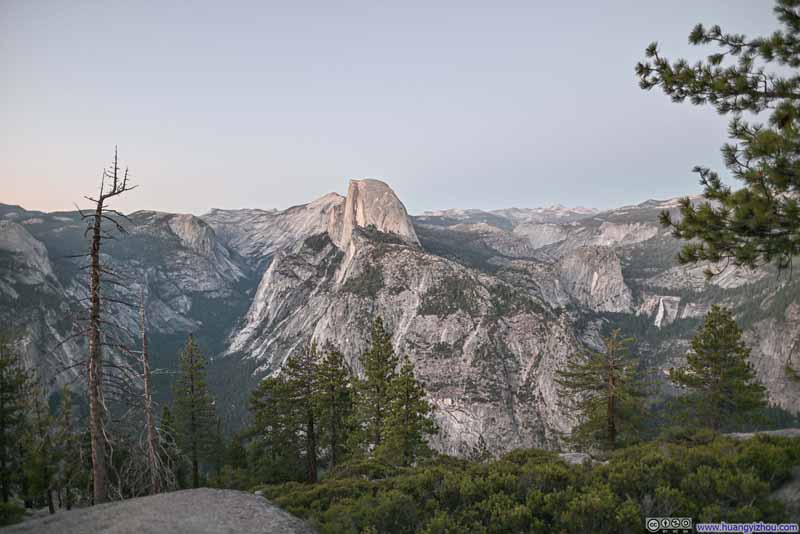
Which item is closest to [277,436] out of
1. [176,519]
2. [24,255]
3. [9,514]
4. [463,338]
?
[9,514]

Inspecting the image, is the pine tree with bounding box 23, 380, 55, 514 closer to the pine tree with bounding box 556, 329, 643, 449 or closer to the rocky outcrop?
the pine tree with bounding box 556, 329, 643, 449

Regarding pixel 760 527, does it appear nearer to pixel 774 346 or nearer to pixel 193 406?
pixel 193 406

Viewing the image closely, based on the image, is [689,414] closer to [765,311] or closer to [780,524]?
[780,524]

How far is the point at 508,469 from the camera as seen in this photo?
33.9 feet

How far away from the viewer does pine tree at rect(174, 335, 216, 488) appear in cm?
3131

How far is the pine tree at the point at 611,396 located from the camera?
22250 millimetres

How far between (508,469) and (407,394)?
13853 millimetres

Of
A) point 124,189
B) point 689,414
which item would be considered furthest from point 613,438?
point 124,189

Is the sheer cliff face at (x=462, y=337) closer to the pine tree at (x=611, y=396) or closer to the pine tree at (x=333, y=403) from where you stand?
the pine tree at (x=333, y=403)

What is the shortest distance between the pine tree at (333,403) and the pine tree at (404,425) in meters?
4.88

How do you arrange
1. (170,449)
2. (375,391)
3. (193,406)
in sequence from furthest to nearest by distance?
(193,406) < (375,391) < (170,449)

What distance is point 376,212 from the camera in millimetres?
190500

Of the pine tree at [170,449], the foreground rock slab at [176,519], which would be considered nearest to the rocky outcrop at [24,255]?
the pine tree at [170,449]

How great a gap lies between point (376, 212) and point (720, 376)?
173112 mm
